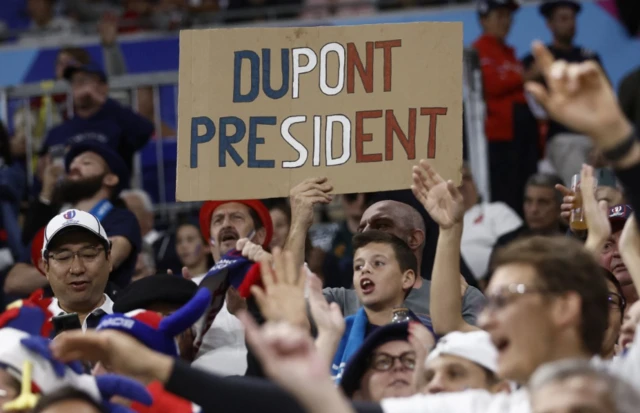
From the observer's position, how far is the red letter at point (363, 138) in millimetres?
6441

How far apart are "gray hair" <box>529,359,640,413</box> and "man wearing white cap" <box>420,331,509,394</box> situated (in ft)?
2.62

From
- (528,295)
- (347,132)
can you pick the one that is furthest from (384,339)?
(347,132)

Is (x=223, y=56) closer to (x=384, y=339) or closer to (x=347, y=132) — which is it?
(x=347, y=132)

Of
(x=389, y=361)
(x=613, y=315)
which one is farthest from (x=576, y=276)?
(x=613, y=315)

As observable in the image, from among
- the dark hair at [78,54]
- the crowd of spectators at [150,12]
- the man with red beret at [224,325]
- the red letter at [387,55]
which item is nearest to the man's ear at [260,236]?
the man with red beret at [224,325]

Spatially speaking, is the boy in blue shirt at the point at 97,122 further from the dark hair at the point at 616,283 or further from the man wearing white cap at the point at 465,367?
the man wearing white cap at the point at 465,367

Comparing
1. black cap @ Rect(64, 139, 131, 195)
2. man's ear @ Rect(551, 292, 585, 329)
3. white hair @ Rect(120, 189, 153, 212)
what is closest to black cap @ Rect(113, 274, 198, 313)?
man's ear @ Rect(551, 292, 585, 329)

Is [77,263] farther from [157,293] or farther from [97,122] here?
[97,122]

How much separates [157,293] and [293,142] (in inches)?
41.5

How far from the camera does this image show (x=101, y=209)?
784cm

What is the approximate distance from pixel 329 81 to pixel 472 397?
2.62 m

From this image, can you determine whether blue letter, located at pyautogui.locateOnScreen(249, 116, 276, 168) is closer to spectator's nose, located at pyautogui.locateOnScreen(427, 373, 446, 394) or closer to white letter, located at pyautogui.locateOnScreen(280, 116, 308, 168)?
white letter, located at pyautogui.locateOnScreen(280, 116, 308, 168)

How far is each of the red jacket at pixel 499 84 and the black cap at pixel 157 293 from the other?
487 centimetres

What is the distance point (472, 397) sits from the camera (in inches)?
165
